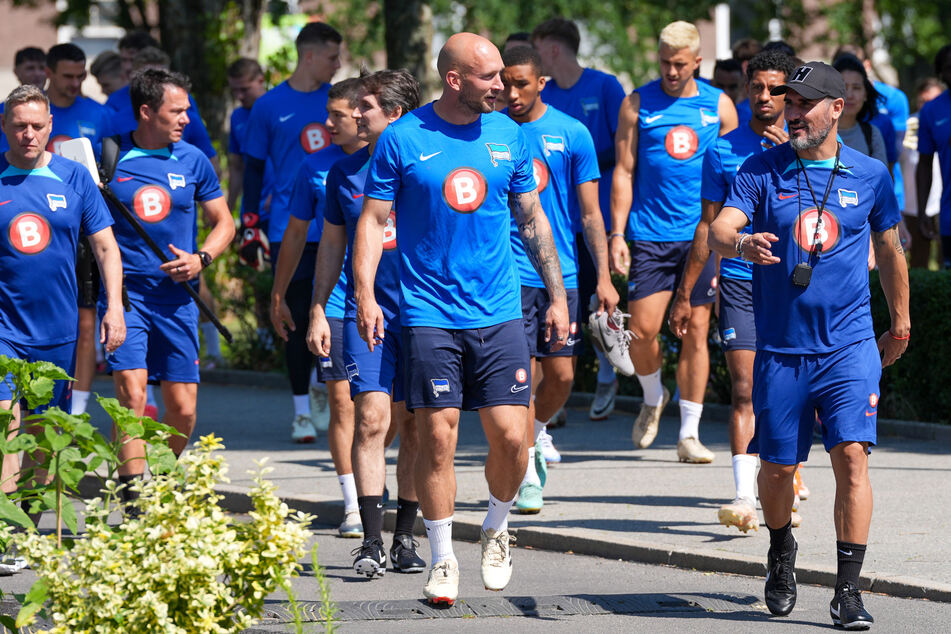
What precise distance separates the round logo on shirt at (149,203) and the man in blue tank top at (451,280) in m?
2.20

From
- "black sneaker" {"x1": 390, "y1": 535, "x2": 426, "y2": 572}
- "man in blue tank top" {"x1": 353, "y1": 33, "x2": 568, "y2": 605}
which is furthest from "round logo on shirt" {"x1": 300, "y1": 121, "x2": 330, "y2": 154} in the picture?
"man in blue tank top" {"x1": 353, "y1": 33, "x2": 568, "y2": 605}

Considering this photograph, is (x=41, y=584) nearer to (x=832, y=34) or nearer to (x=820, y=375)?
(x=820, y=375)

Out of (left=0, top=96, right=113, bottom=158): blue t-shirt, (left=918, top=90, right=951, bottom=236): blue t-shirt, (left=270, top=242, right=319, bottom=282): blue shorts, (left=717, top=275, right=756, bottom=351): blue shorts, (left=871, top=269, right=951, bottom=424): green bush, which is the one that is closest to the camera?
(left=717, top=275, right=756, bottom=351): blue shorts

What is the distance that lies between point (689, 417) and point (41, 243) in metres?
4.02

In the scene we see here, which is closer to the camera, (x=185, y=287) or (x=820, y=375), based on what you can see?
(x=820, y=375)

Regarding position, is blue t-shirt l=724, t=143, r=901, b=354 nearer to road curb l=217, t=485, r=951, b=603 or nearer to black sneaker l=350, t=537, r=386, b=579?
road curb l=217, t=485, r=951, b=603

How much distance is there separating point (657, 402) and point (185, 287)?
3227 millimetres

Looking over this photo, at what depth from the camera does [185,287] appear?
850cm

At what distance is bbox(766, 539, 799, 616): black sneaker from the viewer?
6414 millimetres

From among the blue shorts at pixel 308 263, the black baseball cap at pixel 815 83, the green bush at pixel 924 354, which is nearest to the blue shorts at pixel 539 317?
the blue shorts at pixel 308 263

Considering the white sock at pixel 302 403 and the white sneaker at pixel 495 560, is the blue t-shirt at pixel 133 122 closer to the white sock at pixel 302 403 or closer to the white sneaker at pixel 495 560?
the white sock at pixel 302 403

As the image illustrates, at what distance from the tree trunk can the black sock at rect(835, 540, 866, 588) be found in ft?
33.2

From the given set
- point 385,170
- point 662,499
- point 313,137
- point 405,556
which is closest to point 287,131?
point 313,137

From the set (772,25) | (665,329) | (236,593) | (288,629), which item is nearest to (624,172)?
(665,329)
